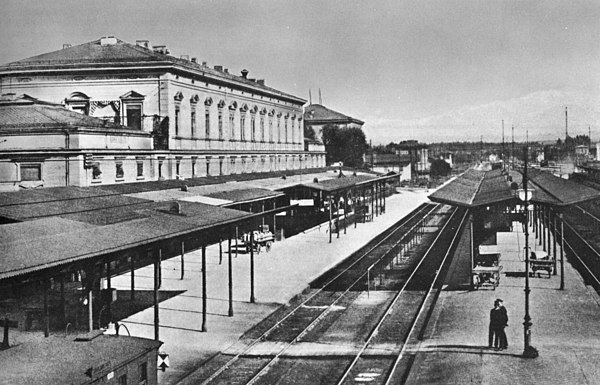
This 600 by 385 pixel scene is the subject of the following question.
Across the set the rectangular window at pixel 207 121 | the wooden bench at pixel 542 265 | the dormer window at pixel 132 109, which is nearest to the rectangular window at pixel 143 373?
the wooden bench at pixel 542 265

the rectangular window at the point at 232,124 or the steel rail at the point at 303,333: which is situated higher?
the rectangular window at the point at 232,124

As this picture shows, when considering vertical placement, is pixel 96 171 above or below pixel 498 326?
above

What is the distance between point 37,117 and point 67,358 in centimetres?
2756

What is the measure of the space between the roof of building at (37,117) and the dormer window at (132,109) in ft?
20.4

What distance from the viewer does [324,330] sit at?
19.3m

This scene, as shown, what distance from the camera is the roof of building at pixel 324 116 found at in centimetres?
11219

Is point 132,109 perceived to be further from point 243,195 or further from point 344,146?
point 344,146

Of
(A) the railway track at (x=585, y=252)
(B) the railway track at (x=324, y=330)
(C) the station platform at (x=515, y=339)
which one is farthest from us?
(A) the railway track at (x=585, y=252)

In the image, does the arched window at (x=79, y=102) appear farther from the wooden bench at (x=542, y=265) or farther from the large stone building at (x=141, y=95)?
the wooden bench at (x=542, y=265)

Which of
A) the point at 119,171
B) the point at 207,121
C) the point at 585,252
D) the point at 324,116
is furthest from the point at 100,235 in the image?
the point at 324,116

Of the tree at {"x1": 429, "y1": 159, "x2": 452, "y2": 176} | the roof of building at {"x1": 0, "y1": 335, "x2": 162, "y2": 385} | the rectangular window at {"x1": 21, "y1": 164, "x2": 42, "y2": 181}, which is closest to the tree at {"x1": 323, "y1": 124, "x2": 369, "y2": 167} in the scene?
the tree at {"x1": 429, "y1": 159, "x2": 452, "y2": 176}

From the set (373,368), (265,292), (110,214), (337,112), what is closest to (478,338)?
(373,368)

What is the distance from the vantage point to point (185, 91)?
47781 millimetres

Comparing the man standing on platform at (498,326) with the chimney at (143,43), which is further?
the chimney at (143,43)
